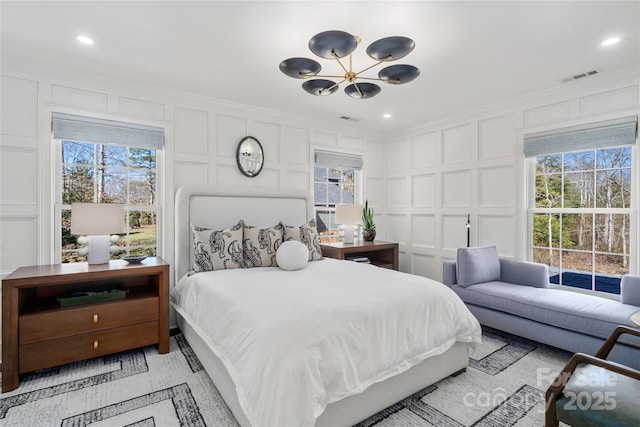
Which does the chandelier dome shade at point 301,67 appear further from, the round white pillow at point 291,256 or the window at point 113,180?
the window at point 113,180

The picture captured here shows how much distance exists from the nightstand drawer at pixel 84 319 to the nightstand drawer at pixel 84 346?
0.04 m

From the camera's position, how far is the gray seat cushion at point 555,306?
2449mm

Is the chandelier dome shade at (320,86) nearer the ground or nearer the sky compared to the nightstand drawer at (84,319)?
nearer the sky

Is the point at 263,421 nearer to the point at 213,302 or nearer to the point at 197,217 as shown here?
the point at 213,302

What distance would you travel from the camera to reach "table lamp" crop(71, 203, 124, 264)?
2656 mm

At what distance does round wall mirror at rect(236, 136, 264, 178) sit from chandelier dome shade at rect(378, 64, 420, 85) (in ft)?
7.00

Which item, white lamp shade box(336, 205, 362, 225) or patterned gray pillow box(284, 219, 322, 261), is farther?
white lamp shade box(336, 205, 362, 225)

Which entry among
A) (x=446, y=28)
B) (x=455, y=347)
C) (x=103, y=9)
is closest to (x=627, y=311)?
(x=455, y=347)

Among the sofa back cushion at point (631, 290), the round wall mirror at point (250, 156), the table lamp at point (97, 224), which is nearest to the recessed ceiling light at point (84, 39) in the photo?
the table lamp at point (97, 224)

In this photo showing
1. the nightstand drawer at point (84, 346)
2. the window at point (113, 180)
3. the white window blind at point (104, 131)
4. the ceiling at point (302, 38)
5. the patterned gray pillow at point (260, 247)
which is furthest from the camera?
the patterned gray pillow at point (260, 247)

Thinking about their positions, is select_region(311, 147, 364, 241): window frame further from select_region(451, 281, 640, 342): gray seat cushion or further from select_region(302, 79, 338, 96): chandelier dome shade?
select_region(451, 281, 640, 342): gray seat cushion

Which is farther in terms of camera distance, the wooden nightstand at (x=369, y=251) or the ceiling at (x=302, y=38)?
the wooden nightstand at (x=369, y=251)

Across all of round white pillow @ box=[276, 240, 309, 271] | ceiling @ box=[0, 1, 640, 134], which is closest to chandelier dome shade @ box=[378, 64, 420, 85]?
ceiling @ box=[0, 1, 640, 134]

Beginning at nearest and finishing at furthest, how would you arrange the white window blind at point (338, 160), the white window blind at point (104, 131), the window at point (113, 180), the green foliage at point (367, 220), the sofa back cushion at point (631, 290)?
the sofa back cushion at point (631, 290)
the white window blind at point (104, 131)
the window at point (113, 180)
the white window blind at point (338, 160)
the green foliage at point (367, 220)
